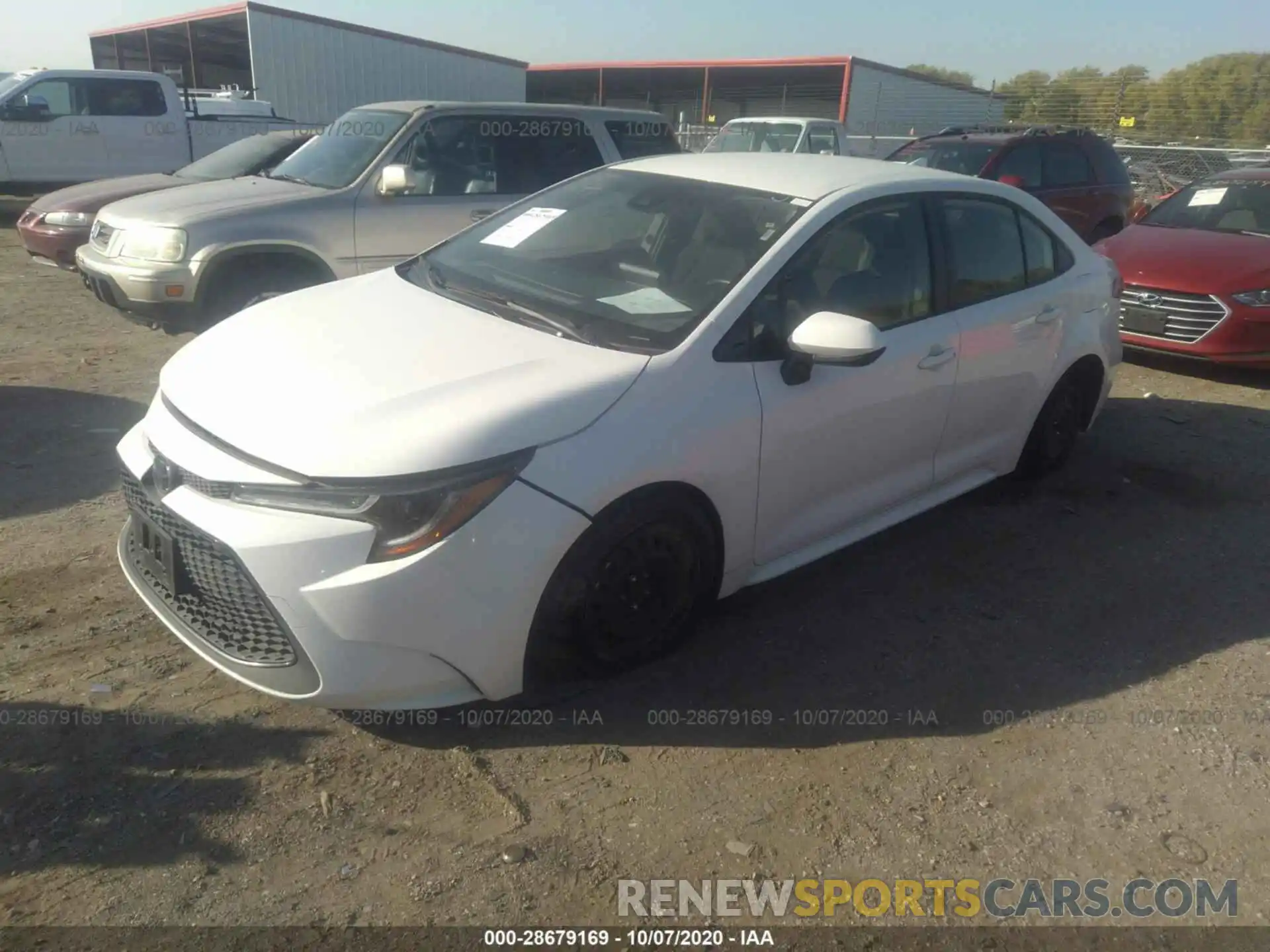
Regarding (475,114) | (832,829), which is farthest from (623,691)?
(475,114)

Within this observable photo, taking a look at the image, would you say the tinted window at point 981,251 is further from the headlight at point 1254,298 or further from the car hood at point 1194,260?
the headlight at point 1254,298

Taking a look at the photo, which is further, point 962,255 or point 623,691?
point 962,255

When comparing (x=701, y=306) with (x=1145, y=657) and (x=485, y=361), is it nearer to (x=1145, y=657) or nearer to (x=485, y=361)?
(x=485, y=361)

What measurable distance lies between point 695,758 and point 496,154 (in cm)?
559

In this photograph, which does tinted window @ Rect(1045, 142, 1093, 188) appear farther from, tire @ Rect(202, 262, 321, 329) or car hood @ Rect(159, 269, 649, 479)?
car hood @ Rect(159, 269, 649, 479)

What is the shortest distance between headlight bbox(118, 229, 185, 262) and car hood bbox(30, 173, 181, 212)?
7.89 ft

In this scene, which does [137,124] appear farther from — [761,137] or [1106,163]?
[1106,163]

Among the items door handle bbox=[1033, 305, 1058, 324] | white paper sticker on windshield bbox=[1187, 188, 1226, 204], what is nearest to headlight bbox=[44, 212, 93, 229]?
door handle bbox=[1033, 305, 1058, 324]

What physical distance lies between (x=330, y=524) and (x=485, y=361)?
28.8 inches

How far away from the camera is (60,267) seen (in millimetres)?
9156

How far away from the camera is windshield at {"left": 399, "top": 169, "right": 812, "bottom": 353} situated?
3.25 metres

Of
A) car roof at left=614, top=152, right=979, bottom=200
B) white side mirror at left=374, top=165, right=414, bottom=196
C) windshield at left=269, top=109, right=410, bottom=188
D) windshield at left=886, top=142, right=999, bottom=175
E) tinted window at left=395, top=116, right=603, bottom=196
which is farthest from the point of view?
windshield at left=886, top=142, right=999, bottom=175

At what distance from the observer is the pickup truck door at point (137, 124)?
13.8 meters

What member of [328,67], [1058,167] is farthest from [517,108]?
[328,67]
